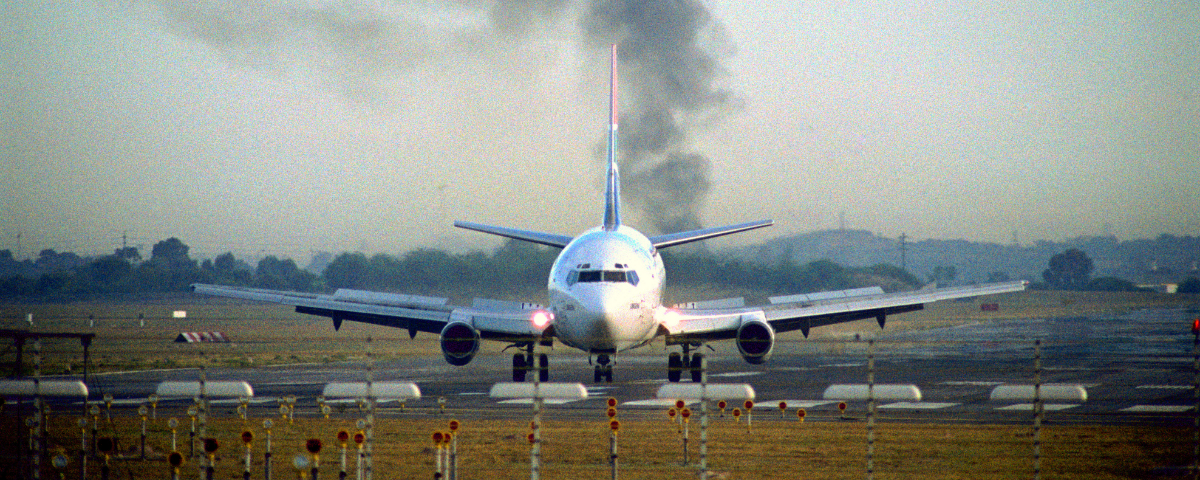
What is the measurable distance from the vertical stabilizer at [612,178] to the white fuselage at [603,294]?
3.17 metres

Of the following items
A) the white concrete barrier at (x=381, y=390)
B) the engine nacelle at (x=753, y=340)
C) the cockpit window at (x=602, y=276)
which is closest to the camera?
the white concrete barrier at (x=381, y=390)

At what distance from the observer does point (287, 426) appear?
2016 cm

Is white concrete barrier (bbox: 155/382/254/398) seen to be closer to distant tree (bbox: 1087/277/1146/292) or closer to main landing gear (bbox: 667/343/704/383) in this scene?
main landing gear (bbox: 667/343/704/383)

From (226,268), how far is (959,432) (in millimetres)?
78276

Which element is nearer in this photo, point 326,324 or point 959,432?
point 959,432

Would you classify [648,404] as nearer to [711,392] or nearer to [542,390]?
[711,392]

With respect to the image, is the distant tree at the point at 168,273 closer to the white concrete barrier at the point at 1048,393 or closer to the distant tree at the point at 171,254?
the distant tree at the point at 171,254

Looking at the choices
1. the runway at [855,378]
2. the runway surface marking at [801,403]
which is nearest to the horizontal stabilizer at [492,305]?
the runway at [855,378]

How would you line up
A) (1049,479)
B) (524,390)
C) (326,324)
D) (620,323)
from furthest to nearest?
1. (326,324)
2. (620,323)
3. (1049,479)
4. (524,390)

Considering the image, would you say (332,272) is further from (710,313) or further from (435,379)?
(710,313)

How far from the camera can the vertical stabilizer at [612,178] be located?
32500 mm

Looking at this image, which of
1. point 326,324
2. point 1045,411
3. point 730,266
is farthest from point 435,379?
point 326,324

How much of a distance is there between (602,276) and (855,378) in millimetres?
8447

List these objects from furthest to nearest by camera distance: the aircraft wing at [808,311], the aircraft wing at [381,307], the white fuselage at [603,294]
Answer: the aircraft wing at [381,307], the aircraft wing at [808,311], the white fuselage at [603,294]
